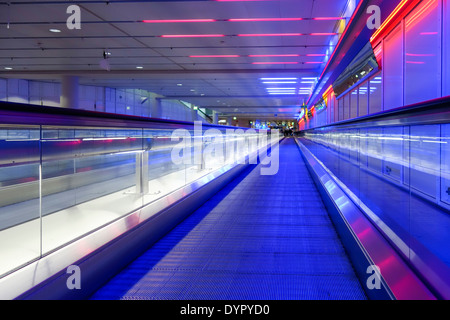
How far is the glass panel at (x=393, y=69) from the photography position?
9.49m

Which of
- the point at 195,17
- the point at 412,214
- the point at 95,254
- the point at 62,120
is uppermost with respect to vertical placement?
the point at 195,17

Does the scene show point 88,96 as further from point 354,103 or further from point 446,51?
point 446,51

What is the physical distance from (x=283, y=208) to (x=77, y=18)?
8.54 m

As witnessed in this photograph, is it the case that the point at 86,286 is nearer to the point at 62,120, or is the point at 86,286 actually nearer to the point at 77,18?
the point at 62,120

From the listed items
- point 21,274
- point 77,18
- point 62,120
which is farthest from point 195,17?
point 21,274

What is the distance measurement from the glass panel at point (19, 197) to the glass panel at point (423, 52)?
7.36m

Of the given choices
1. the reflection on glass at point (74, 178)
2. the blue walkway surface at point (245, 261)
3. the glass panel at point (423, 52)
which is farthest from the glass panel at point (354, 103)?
the blue walkway surface at point (245, 261)

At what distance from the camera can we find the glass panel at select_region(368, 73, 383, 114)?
1244 cm

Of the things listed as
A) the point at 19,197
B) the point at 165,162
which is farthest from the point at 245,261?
the point at 165,162

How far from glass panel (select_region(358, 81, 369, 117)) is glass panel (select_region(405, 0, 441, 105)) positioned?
254 inches

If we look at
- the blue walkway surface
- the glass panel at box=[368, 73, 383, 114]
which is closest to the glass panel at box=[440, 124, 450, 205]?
the blue walkway surface

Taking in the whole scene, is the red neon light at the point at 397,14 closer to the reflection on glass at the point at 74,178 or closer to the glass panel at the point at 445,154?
the reflection on glass at the point at 74,178

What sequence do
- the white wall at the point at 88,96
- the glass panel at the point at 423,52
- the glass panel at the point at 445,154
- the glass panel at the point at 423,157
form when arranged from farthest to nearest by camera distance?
the white wall at the point at 88,96, the glass panel at the point at 423,52, the glass panel at the point at 423,157, the glass panel at the point at 445,154
